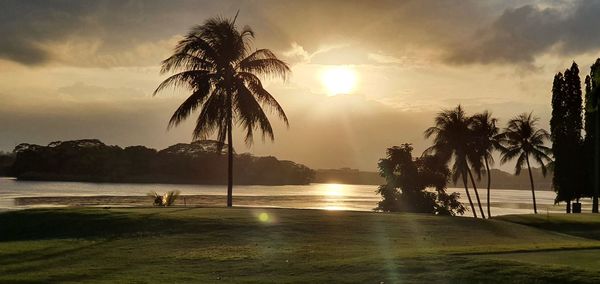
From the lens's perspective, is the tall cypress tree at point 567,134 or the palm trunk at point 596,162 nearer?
the palm trunk at point 596,162

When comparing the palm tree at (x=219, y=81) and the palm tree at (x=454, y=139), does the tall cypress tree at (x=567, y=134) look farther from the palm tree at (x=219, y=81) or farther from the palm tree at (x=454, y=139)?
the palm tree at (x=219, y=81)

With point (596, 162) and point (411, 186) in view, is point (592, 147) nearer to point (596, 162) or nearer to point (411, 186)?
point (596, 162)

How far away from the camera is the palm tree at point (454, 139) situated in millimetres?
73938

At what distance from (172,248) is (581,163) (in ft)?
216

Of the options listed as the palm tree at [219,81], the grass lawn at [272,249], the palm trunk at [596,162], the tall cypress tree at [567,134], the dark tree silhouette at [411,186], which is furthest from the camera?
the tall cypress tree at [567,134]

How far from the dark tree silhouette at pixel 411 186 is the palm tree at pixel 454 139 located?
19.6 ft

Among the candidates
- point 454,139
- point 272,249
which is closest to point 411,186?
point 454,139

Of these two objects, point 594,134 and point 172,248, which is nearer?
point 172,248

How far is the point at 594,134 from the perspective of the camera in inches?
2840

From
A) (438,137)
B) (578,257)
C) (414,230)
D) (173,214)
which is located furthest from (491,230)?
(438,137)

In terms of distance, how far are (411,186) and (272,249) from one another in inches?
1835

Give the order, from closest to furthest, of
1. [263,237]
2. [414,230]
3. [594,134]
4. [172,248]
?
[172,248] → [263,237] → [414,230] → [594,134]

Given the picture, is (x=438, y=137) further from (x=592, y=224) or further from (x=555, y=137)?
(x=592, y=224)

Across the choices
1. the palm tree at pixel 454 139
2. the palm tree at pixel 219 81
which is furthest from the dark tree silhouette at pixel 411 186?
the palm tree at pixel 219 81
